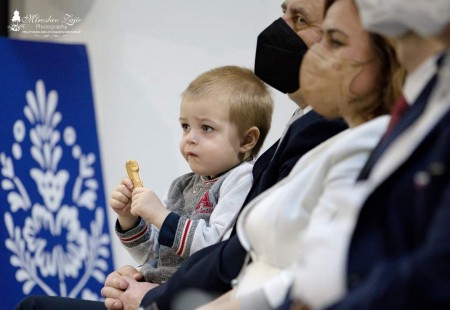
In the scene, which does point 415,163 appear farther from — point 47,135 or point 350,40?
point 47,135

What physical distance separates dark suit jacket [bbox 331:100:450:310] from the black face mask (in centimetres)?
95

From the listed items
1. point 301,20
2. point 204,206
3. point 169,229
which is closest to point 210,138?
point 204,206

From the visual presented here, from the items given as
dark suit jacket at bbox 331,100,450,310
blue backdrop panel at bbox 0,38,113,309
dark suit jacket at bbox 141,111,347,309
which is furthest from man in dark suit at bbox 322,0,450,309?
blue backdrop panel at bbox 0,38,113,309

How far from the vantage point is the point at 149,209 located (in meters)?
2.10

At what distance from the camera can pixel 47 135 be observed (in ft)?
11.3

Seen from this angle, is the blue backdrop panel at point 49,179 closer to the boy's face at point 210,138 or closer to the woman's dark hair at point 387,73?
the boy's face at point 210,138

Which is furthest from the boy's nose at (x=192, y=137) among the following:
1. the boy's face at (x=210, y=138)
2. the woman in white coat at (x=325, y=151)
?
the woman in white coat at (x=325, y=151)

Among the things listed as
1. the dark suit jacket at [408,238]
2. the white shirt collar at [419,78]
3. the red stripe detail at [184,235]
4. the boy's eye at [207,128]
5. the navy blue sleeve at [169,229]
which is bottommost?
the red stripe detail at [184,235]

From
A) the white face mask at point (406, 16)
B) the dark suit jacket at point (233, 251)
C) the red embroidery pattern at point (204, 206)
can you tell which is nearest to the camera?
the white face mask at point (406, 16)

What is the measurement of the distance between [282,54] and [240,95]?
30 cm

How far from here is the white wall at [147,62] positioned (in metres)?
3.39

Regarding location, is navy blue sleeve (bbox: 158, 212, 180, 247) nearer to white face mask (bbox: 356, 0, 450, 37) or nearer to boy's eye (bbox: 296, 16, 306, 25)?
boy's eye (bbox: 296, 16, 306, 25)

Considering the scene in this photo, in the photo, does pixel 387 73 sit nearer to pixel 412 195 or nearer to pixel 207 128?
pixel 412 195

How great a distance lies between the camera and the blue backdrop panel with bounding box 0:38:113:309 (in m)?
3.34
